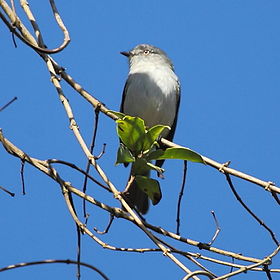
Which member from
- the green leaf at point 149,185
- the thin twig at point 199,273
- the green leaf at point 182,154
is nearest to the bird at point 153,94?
the green leaf at point 149,185

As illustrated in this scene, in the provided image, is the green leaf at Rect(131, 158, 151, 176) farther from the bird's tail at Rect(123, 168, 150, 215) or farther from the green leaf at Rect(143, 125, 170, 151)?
the bird's tail at Rect(123, 168, 150, 215)

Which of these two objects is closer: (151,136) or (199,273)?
(199,273)

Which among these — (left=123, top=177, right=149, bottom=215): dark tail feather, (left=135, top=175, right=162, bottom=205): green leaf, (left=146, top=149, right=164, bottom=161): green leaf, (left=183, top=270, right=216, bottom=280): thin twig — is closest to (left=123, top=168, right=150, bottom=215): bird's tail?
(left=123, top=177, right=149, bottom=215): dark tail feather

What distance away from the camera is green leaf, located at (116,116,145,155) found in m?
2.90

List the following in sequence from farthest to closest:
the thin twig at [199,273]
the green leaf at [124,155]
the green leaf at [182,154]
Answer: the green leaf at [124,155]
the green leaf at [182,154]
the thin twig at [199,273]

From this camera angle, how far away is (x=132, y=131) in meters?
2.92


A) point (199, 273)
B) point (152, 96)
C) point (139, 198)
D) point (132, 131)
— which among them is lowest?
point (199, 273)

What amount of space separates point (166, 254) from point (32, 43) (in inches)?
53.1

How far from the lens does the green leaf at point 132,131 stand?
290 cm

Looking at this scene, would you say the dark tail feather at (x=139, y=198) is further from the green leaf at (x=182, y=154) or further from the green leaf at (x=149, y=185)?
the green leaf at (x=182, y=154)

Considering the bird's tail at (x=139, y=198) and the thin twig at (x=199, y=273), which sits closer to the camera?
the thin twig at (x=199, y=273)

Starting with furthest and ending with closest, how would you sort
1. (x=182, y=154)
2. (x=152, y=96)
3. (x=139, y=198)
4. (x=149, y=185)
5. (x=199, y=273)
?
(x=152, y=96) → (x=139, y=198) → (x=149, y=185) → (x=182, y=154) → (x=199, y=273)

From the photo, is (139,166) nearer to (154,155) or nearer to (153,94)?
(154,155)

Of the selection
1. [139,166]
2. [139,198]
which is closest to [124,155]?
[139,166]
